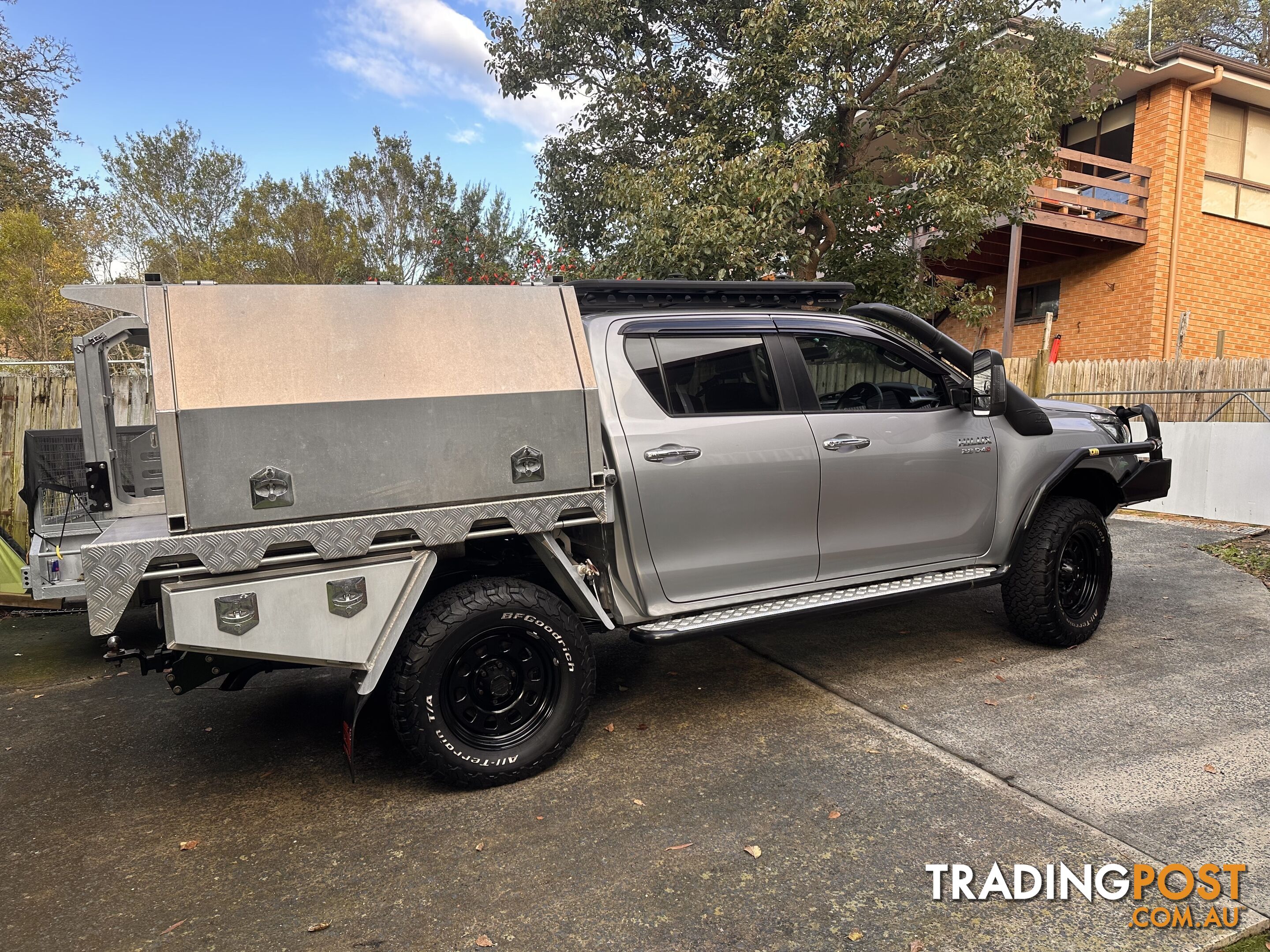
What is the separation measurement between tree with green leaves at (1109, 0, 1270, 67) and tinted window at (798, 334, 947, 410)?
24.0m

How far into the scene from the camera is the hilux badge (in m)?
2.95

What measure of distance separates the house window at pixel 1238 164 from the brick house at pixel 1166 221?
24 millimetres

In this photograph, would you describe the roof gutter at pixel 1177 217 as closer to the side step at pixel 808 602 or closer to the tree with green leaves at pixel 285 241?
the side step at pixel 808 602

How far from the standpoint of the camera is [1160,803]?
3223 millimetres

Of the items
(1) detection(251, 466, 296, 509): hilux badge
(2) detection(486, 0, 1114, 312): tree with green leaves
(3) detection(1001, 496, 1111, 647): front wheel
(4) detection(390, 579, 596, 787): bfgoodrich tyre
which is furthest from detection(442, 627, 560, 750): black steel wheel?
(2) detection(486, 0, 1114, 312): tree with green leaves

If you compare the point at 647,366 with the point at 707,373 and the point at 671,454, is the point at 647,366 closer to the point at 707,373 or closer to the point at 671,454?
the point at 707,373

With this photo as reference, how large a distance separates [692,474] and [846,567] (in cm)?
109

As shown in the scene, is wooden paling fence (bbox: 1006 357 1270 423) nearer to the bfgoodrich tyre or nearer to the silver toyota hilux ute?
the silver toyota hilux ute

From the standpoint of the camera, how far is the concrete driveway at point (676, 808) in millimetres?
2604

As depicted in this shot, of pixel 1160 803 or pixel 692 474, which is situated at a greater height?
pixel 692 474

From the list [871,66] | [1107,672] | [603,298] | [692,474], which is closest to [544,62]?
[871,66]

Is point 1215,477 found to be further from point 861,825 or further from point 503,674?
point 503,674

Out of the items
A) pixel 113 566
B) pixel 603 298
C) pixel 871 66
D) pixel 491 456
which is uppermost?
pixel 871 66

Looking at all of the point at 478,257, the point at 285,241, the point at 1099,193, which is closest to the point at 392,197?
the point at 285,241
